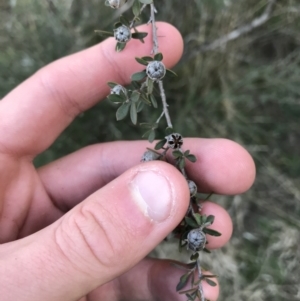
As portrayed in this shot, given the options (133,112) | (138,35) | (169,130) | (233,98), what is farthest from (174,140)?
(233,98)

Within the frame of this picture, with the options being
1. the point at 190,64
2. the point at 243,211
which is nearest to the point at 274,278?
the point at 243,211

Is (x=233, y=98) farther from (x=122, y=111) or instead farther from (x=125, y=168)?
(x=122, y=111)

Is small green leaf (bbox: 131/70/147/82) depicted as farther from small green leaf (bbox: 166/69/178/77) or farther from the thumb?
the thumb

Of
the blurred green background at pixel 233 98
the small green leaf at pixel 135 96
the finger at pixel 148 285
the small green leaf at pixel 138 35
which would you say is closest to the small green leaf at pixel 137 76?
the small green leaf at pixel 135 96

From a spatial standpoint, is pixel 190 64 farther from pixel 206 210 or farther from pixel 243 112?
pixel 206 210

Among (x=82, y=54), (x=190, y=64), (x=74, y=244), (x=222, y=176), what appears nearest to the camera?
(x=74, y=244)

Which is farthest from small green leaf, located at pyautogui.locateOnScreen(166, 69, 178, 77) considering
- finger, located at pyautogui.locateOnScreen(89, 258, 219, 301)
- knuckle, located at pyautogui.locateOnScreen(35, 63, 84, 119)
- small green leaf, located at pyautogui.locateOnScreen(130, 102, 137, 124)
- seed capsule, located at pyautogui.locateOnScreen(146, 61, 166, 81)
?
finger, located at pyautogui.locateOnScreen(89, 258, 219, 301)
